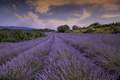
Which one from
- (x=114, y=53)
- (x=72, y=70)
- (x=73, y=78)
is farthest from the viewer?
(x=114, y=53)

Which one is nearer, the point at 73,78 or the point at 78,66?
the point at 73,78

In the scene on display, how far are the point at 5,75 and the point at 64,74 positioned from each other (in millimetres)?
971

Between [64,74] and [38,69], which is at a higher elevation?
[64,74]

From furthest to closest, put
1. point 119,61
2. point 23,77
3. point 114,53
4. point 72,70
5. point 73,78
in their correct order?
point 114,53 → point 119,61 → point 23,77 → point 72,70 → point 73,78

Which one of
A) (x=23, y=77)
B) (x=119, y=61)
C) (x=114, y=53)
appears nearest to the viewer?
(x=23, y=77)

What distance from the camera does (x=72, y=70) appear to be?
6.52 feet

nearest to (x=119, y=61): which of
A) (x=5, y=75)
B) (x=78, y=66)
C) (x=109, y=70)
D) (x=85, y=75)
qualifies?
(x=109, y=70)

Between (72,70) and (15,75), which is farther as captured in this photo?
(15,75)

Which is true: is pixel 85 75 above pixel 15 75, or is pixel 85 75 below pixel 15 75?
above

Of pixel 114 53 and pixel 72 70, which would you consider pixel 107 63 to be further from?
pixel 72 70

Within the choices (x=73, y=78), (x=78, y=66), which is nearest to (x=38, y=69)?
(x=78, y=66)

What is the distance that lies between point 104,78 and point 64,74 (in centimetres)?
36

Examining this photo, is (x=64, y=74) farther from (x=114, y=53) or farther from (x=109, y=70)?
(x=114, y=53)

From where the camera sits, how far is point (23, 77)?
2590 millimetres
